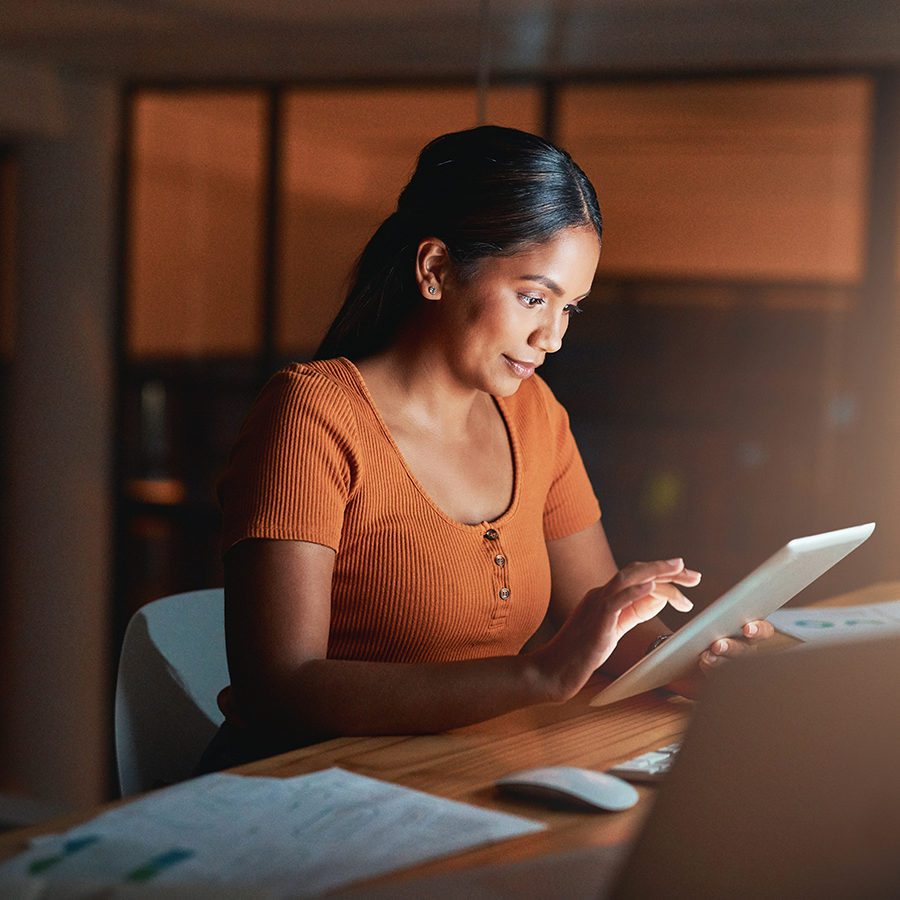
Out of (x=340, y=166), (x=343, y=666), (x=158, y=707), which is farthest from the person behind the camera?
(x=340, y=166)

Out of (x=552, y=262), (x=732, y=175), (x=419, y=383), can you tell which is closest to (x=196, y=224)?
(x=732, y=175)

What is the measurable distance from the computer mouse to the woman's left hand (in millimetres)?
447

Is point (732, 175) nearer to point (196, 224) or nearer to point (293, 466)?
point (196, 224)

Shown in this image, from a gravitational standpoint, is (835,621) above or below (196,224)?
below

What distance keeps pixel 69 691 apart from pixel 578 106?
2.53 meters

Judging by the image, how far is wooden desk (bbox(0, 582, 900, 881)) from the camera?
1.01 meters

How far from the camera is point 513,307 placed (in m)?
1.67

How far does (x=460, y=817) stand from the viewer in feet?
3.50

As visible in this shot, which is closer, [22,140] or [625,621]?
[625,621]

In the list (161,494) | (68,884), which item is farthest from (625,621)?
(161,494)

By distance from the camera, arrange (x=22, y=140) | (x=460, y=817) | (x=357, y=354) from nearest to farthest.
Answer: (x=460, y=817), (x=357, y=354), (x=22, y=140)

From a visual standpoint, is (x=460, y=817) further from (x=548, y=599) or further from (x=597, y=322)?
(x=597, y=322)

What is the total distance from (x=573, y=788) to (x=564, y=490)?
918 mm

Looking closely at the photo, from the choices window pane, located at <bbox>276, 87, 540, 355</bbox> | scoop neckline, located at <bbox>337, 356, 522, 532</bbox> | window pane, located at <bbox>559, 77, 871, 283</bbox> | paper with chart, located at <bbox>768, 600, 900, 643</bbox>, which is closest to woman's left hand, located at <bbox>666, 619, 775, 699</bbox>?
paper with chart, located at <bbox>768, 600, 900, 643</bbox>
